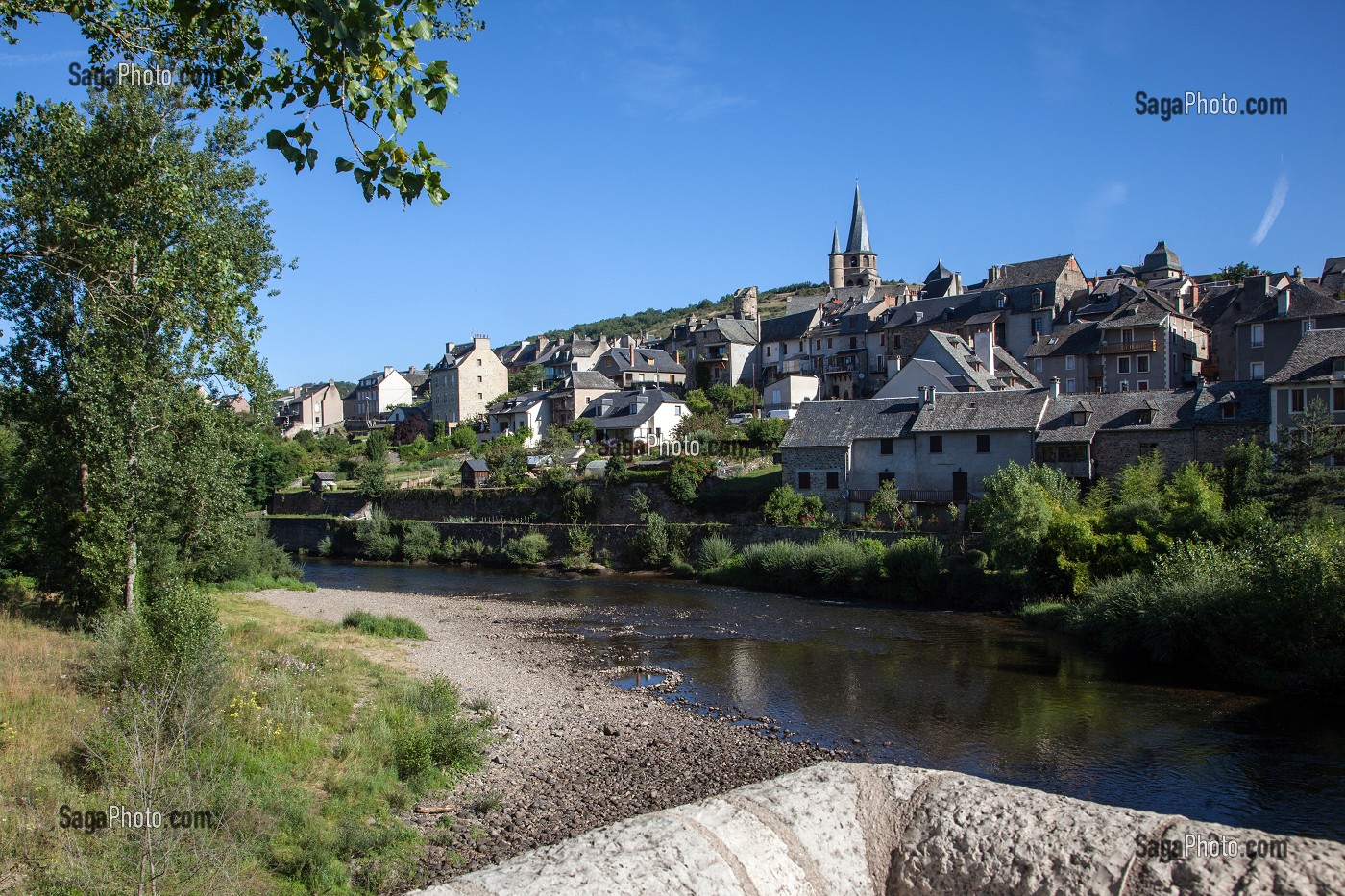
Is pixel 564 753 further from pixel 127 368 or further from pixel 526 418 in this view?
pixel 526 418

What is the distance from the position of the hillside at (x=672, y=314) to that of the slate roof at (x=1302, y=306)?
91318mm

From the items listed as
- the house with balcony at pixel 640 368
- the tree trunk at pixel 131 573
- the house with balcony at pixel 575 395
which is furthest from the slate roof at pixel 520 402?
the tree trunk at pixel 131 573

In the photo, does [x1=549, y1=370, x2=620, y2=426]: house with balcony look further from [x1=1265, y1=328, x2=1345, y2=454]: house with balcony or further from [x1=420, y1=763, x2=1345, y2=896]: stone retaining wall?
[x1=420, y1=763, x2=1345, y2=896]: stone retaining wall

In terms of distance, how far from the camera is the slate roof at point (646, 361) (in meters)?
81.0

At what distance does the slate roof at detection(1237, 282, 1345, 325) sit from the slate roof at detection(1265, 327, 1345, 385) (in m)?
13.8

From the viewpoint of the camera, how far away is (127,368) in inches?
666

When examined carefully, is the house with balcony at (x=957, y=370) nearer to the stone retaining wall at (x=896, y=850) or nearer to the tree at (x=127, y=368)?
the tree at (x=127, y=368)

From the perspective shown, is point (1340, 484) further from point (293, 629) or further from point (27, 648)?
point (27, 648)

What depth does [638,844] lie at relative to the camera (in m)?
3.57

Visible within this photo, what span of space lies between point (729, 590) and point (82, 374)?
25.1 meters

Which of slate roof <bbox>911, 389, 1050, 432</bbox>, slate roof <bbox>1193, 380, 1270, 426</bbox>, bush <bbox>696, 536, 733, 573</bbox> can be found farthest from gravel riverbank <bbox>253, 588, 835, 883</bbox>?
slate roof <bbox>1193, 380, 1270, 426</bbox>

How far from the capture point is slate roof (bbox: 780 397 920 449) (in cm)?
4084

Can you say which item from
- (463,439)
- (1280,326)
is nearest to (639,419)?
(463,439)

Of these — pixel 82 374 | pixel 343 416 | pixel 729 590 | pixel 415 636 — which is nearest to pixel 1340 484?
pixel 729 590
